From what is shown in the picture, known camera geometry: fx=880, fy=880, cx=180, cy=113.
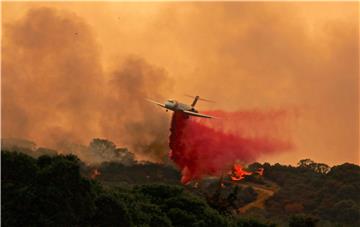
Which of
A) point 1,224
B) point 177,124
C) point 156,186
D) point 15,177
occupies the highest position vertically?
point 177,124

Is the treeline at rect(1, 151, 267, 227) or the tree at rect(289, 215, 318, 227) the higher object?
the tree at rect(289, 215, 318, 227)

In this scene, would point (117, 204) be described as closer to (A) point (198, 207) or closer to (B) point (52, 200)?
(B) point (52, 200)

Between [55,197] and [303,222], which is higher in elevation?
[303,222]

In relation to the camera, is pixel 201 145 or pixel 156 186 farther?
pixel 201 145

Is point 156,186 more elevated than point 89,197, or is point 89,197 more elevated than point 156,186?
point 156,186

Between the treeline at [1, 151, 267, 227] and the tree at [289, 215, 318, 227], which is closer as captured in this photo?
the treeline at [1, 151, 267, 227]

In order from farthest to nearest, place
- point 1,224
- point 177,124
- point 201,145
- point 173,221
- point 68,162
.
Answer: point 201,145
point 177,124
point 173,221
point 68,162
point 1,224

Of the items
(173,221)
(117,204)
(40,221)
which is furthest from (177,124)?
(40,221)

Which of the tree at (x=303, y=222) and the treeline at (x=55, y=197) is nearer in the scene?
the treeline at (x=55, y=197)

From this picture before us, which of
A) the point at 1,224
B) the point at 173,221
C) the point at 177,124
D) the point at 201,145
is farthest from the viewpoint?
the point at 201,145

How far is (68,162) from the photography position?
112 m

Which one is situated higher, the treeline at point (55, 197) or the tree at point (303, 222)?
the tree at point (303, 222)

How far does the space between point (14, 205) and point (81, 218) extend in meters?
10.1

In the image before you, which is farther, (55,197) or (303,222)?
(303,222)
